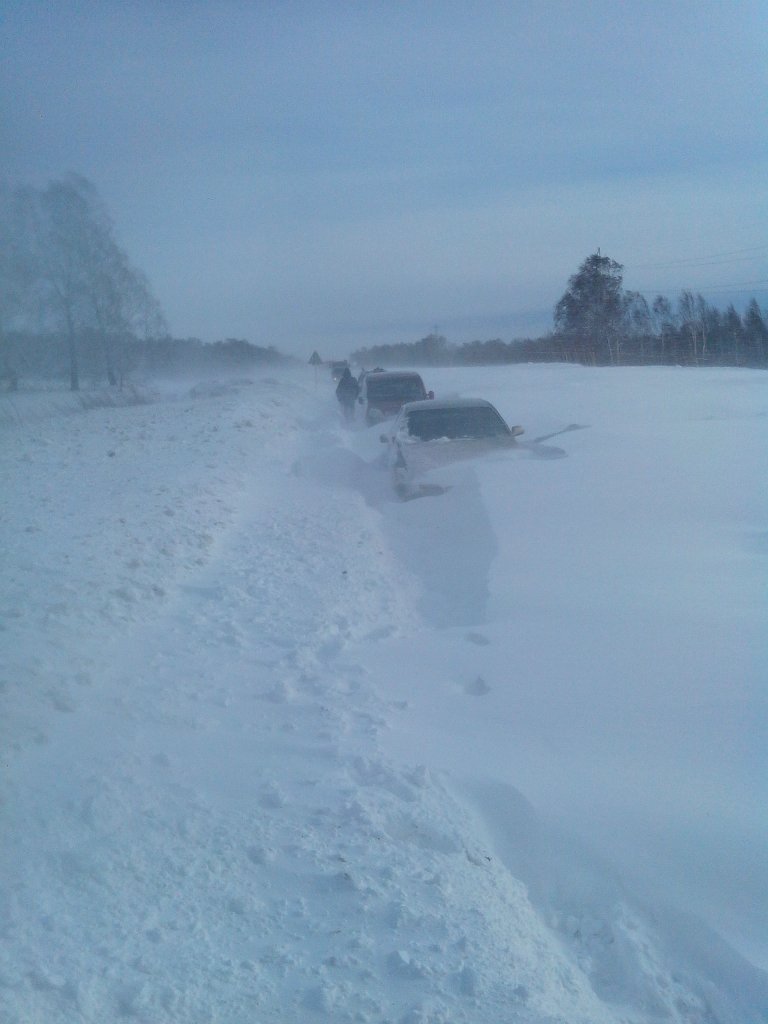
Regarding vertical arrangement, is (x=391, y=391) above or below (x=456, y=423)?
above

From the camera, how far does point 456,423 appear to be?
14.4 m

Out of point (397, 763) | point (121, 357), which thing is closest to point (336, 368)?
point (121, 357)

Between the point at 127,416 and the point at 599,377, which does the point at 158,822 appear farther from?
the point at 127,416

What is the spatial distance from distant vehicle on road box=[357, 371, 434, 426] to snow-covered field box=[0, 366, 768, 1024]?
10.3 meters

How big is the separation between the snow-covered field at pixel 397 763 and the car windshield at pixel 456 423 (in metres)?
2.59

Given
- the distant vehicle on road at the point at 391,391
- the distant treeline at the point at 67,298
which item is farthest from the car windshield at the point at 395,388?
the distant treeline at the point at 67,298

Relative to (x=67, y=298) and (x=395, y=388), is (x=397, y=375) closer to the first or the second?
(x=395, y=388)

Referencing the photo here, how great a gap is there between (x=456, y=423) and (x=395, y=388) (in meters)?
8.00

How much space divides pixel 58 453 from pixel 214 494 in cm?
643

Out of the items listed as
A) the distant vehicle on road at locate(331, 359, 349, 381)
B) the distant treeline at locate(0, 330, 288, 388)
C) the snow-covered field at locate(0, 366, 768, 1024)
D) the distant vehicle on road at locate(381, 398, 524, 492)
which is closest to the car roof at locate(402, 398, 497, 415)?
the distant vehicle on road at locate(381, 398, 524, 492)

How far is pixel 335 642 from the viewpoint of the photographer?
7.61 meters

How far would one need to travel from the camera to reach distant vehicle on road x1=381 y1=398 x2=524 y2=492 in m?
13.5

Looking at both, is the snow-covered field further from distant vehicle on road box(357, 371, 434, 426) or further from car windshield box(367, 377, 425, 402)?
car windshield box(367, 377, 425, 402)

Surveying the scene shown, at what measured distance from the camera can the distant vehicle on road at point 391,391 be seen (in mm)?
21844
